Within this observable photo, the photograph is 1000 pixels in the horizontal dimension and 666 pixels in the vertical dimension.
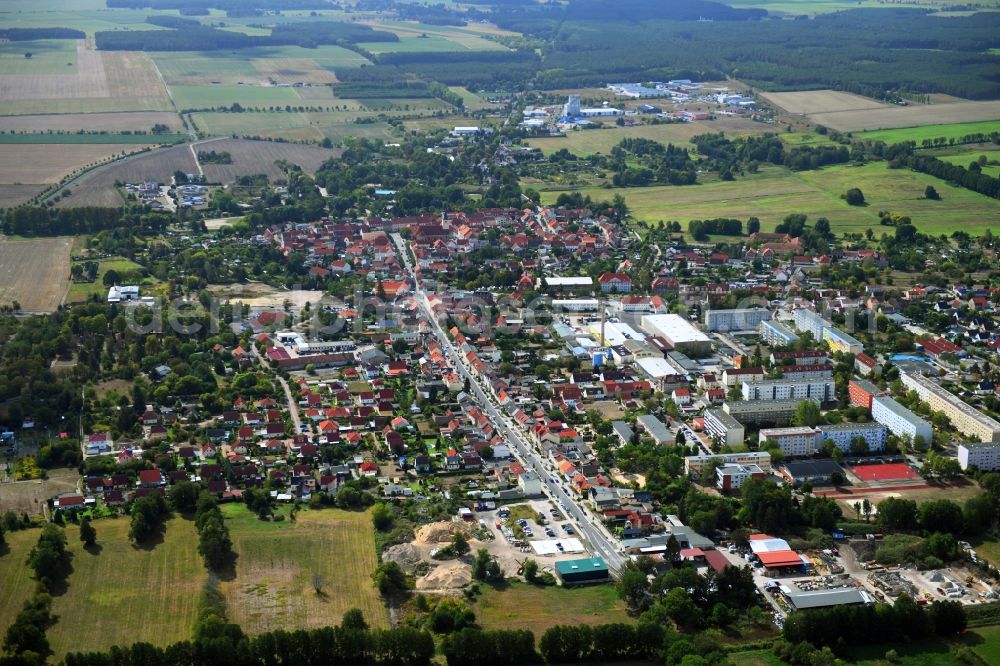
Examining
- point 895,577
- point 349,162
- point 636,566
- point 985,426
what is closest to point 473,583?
point 636,566

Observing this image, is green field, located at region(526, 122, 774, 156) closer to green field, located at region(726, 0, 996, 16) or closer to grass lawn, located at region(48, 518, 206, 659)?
grass lawn, located at region(48, 518, 206, 659)

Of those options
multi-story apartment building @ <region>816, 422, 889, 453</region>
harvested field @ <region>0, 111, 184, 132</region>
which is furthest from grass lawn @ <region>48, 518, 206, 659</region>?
harvested field @ <region>0, 111, 184, 132</region>

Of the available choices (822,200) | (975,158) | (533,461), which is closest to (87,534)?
(533,461)

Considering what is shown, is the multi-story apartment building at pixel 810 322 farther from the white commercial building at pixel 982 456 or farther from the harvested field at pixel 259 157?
the harvested field at pixel 259 157

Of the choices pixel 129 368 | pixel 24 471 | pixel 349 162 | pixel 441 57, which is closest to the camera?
pixel 24 471

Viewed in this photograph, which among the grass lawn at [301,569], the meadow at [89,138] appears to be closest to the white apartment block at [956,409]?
the grass lawn at [301,569]

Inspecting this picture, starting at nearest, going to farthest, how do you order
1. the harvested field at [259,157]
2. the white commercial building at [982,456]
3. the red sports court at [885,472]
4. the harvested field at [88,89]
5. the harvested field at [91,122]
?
the red sports court at [885,472]
the white commercial building at [982,456]
the harvested field at [259,157]
the harvested field at [91,122]
the harvested field at [88,89]

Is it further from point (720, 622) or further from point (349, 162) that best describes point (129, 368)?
point (349, 162)
